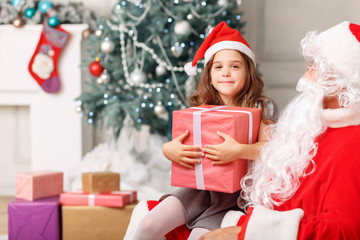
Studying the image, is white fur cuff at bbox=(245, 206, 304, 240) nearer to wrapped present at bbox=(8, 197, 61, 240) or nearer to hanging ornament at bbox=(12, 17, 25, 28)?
wrapped present at bbox=(8, 197, 61, 240)

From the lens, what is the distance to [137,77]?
3250 millimetres

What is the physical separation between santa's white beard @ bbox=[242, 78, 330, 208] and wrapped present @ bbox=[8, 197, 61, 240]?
4.70 feet

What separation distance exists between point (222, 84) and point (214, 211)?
0.50 metres

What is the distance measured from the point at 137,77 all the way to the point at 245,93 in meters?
1.46

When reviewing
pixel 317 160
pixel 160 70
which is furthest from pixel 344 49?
pixel 160 70

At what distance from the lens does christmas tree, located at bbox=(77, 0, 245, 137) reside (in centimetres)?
323

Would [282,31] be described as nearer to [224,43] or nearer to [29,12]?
A: [29,12]

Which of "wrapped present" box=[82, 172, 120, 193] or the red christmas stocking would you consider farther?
the red christmas stocking

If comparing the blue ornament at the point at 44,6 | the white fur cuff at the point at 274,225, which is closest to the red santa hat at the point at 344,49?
the white fur cuff at the point at 274,225

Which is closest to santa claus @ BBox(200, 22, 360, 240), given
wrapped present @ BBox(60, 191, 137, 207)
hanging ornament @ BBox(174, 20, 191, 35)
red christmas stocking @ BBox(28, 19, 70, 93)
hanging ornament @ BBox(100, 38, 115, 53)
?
wrapped present @ BBox(60, 191, 137, 207)

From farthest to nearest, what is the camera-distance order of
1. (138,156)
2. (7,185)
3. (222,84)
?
(7,185) → (138,156) → (222,84)

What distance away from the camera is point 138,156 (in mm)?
3738

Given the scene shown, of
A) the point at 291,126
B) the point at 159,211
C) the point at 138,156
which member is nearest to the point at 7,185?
the point at 138,156

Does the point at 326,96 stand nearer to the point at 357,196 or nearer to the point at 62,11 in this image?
the point at 357,196
